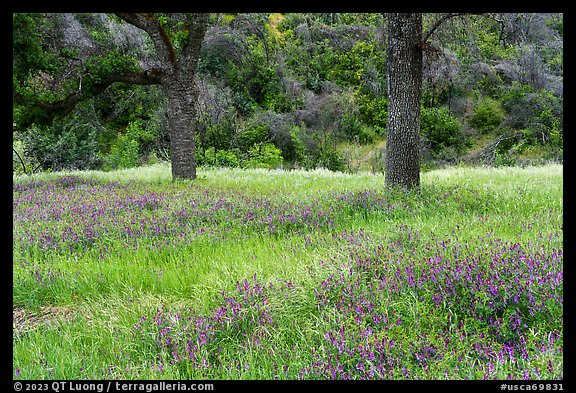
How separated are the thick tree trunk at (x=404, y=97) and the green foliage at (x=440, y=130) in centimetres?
2339

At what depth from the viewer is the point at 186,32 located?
44.7ft

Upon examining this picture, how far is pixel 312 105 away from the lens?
110ft

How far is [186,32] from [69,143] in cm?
1484

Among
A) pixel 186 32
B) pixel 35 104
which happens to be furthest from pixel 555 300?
pixel 35 104

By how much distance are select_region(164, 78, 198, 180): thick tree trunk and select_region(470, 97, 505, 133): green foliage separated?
25.8m

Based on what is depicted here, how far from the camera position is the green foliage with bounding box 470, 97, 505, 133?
3291cm

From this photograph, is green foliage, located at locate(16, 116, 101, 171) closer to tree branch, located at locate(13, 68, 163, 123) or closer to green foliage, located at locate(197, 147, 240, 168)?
green foliage, located at locate(197, 147, 240, 168)

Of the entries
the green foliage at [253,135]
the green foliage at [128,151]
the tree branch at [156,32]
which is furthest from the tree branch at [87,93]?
the green foliage at [253,135]

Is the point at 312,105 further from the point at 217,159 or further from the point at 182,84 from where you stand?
the point at 182,84

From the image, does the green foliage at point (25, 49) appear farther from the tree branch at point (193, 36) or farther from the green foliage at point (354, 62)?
the green foliage at point (354, 62)

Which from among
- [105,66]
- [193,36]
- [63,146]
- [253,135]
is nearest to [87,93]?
[105,66]

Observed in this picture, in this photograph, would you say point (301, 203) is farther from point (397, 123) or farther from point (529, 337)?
point (529, 337)

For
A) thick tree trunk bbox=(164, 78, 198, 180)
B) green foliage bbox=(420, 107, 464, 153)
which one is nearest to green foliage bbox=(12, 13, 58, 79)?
thick tree trunk bbox=(164, 78, 198, 180)
